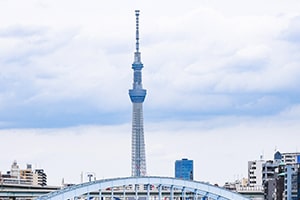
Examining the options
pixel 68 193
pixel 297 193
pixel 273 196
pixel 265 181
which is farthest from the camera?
pixel 265 181

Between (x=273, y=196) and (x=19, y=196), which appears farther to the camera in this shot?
(x=19, y=196)

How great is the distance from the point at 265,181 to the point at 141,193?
595 inches

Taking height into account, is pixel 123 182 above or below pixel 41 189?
below

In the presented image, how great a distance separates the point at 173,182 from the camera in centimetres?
7975

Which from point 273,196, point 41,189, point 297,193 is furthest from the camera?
point 41,189

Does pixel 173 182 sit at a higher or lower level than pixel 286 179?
lower

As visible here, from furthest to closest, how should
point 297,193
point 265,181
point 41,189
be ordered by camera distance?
point 41,189 → point 265,181 → point 297,193

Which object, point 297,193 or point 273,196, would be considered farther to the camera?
point 273,196

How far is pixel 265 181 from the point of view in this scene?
16250 centimetres

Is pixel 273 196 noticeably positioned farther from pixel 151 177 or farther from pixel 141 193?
pixel 151 177

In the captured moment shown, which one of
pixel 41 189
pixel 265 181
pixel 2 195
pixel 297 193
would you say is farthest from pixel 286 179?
pixel 41 189

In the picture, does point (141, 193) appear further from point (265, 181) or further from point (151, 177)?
point (151, 177)

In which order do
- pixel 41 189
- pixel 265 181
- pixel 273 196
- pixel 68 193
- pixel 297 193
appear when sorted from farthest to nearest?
pixel 41 189 < pixel 265 181 < pixel 273 196 < pixel 297 193 < pixel 68 193

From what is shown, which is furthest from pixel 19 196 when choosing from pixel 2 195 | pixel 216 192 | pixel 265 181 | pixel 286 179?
pixel 216 192
